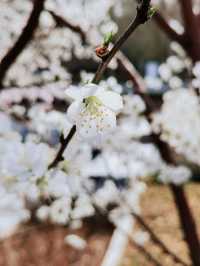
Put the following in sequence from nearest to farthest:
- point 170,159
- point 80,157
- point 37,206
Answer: point 80,157
point 170,159
point 37,206

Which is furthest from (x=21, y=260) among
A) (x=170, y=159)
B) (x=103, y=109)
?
(x=103, y=109)

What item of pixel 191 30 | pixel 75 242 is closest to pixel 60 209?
pixel 75 242

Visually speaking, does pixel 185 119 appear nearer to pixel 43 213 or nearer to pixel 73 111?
pixel 43 213

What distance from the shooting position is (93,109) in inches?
47.4

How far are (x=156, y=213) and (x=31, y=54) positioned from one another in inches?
119

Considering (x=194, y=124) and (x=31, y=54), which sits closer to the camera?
(x=31, y=54)

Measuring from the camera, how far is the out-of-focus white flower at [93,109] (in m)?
1.10

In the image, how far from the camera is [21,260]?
493 centimetres

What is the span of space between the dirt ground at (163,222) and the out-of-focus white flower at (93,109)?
4.01m

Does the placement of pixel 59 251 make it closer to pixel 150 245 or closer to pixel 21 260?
pixel 21 260

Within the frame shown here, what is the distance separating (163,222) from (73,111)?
5.53m

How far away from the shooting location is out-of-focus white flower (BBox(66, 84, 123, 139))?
110cm

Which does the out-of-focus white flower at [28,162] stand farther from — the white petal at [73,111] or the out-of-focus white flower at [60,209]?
the out-of-focus white flower at [60,209]

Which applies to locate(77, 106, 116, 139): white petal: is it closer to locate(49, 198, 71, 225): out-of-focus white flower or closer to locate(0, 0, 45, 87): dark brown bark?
locate(0, 0, 45, 87): dark brown bark
